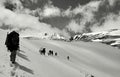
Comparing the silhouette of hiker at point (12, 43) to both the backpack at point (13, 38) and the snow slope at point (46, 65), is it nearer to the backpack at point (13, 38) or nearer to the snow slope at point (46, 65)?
the backpack at point (13, 38)

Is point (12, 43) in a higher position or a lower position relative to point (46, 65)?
higher

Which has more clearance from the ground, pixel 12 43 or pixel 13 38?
pixel 13 38

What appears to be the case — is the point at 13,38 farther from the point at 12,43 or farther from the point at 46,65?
the point at 46,65

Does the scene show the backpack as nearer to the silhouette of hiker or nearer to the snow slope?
the silhouette of hiker

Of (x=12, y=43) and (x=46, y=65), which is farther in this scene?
(x=46, y=65)

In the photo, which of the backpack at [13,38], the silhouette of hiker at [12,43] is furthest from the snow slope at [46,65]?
the backpack at [13,38]

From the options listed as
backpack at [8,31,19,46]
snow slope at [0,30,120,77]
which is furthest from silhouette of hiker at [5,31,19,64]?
snow slope at [0,30,120,77]

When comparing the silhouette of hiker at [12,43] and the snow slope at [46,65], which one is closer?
the snow slope at [46,65]

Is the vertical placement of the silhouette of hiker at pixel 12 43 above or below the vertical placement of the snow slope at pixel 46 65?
above

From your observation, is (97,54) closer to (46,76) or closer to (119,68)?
(119,68)

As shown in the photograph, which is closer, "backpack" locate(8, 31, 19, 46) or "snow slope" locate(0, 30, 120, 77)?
"snow slope" locate(0, 30, 120, 77)

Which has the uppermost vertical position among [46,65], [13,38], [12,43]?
[13,38]

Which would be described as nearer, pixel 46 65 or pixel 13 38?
pixel 13 38

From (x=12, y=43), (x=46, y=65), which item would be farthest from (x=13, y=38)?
(x=46, y=65)
